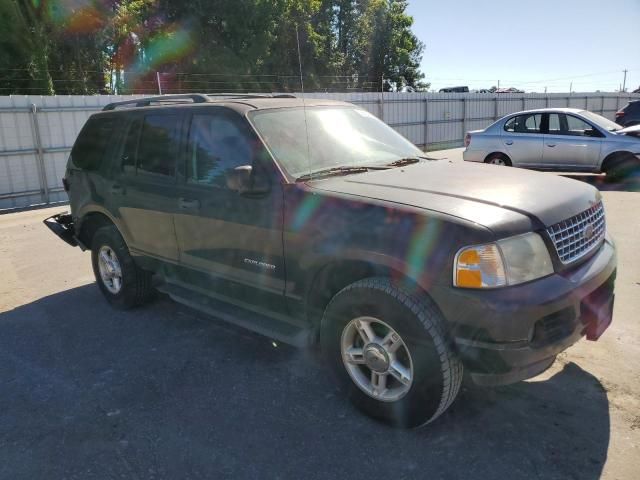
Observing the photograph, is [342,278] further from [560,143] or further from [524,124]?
[524,124]

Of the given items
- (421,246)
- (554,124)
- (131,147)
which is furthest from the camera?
(554,124)

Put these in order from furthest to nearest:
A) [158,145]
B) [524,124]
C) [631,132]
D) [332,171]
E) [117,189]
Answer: [524,124] → [631,132] → [117,189] → [158,145] → [332,171]

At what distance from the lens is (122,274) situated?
496 cm

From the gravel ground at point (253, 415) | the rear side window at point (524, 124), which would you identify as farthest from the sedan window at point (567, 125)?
the gravel ground at point (253, 415)

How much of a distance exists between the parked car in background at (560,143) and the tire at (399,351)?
30.3ft

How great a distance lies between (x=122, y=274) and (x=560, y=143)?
30.0ft

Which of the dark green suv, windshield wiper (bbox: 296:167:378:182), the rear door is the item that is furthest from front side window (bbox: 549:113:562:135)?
the rear door

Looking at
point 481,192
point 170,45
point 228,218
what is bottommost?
point 228,218

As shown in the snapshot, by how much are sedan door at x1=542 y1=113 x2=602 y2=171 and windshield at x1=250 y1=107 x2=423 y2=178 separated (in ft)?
25.2

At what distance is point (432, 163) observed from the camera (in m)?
3.99

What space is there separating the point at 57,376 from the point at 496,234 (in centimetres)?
318

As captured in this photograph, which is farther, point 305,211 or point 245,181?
point 245,181

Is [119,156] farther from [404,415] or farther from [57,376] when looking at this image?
[404,415]

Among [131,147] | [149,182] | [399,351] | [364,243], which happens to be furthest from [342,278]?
[131,147]
